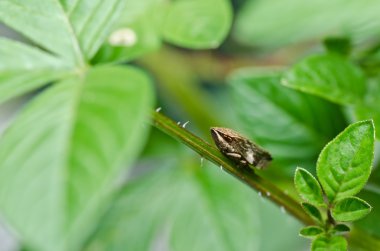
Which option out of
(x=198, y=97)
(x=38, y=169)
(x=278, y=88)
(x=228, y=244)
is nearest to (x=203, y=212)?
(x=228, y=244)

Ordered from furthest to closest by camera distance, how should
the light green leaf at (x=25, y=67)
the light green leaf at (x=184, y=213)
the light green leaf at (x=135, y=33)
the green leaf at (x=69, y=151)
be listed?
the light green leaf at (x=184, y=213) → the light green leaf at (x=135, y=33) → the light green leaf at (x=25, y=67) → the green leaf at (x=69, y=151)

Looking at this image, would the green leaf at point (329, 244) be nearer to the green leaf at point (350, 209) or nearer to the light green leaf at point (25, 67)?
the green leaf at point (350, 209)

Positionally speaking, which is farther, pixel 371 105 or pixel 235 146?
pixel 371 105

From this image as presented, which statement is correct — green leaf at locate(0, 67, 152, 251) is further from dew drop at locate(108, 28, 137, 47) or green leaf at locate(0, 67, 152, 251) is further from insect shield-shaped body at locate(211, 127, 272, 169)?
dew drop at locate(108, 28, 137, 47)

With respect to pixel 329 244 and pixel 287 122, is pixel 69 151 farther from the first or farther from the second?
pixel 287 122

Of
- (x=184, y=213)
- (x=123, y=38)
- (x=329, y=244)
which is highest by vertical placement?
(x=123, y=38)

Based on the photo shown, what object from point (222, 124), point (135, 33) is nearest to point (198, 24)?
point (135, 33)

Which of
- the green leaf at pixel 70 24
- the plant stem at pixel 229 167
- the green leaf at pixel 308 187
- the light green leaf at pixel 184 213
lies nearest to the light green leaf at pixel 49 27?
the green leaf at pixel 70 24
